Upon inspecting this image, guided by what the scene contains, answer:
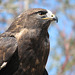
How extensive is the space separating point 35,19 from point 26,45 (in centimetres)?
58

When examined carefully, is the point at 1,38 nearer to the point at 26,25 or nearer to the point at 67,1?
the point at 26,25

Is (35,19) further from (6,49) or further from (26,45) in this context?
(6,49)

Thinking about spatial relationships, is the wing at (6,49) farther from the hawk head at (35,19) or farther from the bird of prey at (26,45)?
the hawk head at (35,19)

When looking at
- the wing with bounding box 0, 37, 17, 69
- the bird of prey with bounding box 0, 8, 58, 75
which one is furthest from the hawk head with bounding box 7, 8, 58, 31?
the wing with bounding box 0, 37, 17, 69

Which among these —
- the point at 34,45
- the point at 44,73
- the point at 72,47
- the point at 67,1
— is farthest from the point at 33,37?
the point at 67,1

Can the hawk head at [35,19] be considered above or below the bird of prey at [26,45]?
above

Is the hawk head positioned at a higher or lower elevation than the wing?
higher

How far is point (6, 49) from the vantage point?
4.86 m

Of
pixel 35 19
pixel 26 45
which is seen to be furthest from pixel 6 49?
pixel 35 19

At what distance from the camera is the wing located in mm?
4770

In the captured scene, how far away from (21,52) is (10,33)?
474 millimetres

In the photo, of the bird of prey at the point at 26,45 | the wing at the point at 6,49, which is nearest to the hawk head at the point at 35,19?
the bird of prey at the point at 26,45

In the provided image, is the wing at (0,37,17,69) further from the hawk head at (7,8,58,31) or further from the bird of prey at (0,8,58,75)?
the hawk head at (7,8,58,31)

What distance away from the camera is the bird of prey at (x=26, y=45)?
15.9ft
